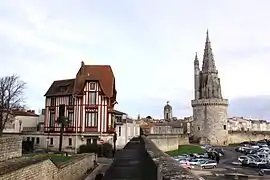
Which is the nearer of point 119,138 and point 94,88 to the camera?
point 94,88

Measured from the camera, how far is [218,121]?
273ft

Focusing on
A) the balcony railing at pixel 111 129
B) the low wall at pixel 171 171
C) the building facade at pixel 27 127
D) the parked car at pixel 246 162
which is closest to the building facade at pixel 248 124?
the building facade at pixel 27 127

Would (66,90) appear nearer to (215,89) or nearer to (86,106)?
(86,106)

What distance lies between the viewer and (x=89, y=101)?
46.5 meters

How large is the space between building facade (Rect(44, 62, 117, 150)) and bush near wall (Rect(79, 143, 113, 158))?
148cm

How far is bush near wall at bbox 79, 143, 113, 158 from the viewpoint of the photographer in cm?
4331

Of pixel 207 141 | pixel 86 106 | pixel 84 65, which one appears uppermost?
pixel 84 65

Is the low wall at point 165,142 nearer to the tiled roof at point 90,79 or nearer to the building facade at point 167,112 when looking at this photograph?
the tiled roof at point 90,79

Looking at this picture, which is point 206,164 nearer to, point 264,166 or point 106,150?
point 264,166

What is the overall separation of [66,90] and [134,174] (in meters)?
28.0

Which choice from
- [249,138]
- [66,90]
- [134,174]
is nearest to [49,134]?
[66,90]

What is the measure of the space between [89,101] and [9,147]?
31.6m

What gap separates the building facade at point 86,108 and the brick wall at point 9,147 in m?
29.8

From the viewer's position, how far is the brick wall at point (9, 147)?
1417 cm
